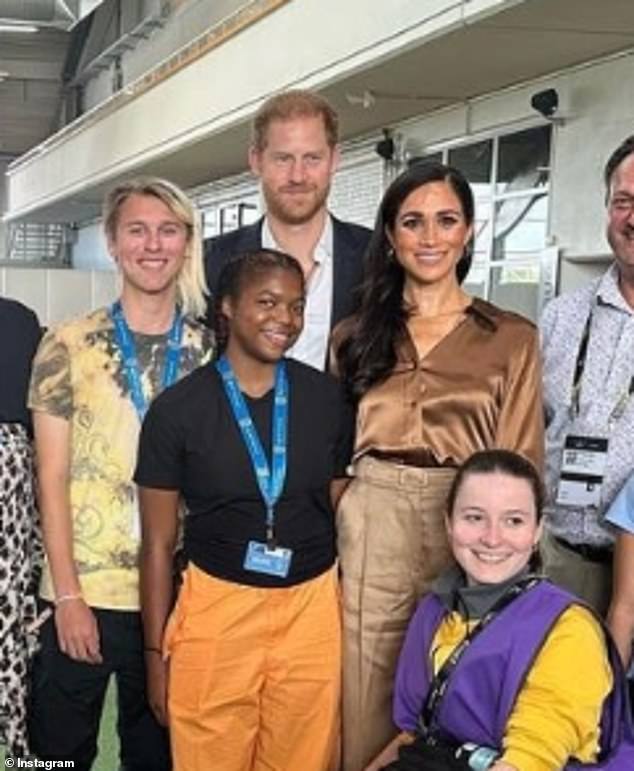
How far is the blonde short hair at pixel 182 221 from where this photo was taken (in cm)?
225

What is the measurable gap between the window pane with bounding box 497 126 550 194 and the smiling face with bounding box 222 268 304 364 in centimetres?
546

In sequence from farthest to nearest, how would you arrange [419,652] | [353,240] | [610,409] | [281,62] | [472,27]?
[281,62] < [472,27] < [353,240] < [610,409] < [419,652]

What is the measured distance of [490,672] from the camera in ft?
5.86

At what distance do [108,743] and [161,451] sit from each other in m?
1.49

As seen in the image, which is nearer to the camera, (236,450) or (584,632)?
(584,632)

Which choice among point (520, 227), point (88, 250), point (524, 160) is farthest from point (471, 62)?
point (88, 250)

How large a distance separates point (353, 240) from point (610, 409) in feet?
2.36

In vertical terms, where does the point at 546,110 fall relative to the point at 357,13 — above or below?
below

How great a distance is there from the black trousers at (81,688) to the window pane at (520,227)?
5.40 meters

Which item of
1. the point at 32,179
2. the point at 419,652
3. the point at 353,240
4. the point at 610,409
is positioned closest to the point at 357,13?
the point at 353,240

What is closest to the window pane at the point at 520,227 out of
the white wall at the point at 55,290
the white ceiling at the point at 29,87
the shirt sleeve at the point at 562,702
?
the shirt sleeve at the point at 562,702

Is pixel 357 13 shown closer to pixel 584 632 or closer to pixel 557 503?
pixel 557 503

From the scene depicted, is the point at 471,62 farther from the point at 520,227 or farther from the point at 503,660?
the point at 503,660

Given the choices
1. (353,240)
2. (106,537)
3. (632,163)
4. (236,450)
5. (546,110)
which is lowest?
(106,537)
